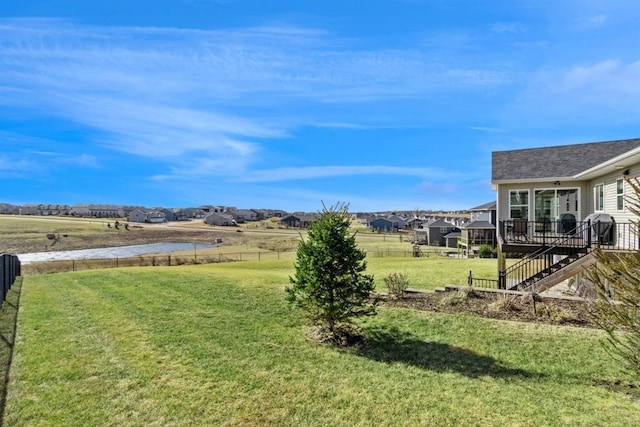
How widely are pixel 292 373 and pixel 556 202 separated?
47.7 ft

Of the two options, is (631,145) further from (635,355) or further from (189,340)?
(189,340)

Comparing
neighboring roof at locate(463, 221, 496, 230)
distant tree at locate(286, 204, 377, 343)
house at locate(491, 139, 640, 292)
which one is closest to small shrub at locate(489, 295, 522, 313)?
house at locate(491, 139, 640, 292)

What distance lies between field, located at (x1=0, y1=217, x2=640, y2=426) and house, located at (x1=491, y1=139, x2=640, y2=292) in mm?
4957

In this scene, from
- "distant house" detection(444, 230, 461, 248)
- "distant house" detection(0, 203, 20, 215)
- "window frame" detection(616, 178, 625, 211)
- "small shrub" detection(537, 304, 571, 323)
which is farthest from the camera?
"distant house" detection(0, 203, 20, 215)

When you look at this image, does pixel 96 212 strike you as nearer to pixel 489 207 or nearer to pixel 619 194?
pixel 489 207

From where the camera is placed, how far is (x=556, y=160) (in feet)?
51.2

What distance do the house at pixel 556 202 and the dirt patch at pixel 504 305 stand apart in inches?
72.4

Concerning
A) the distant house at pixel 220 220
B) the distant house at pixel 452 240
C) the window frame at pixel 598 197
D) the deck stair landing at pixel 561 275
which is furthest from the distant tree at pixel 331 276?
the distant house at pixel 220 220

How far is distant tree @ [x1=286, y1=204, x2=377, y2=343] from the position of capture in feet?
23.0

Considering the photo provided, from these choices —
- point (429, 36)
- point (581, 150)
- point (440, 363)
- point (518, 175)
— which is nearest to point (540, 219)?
point (518, 175)

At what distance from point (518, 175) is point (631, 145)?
199 inches

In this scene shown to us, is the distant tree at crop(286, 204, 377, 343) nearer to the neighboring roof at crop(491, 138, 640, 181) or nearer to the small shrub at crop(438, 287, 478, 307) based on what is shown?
the small shrub at crop(438, 287, 478, 307)

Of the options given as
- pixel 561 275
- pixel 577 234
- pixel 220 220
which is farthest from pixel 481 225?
pixel 220 220

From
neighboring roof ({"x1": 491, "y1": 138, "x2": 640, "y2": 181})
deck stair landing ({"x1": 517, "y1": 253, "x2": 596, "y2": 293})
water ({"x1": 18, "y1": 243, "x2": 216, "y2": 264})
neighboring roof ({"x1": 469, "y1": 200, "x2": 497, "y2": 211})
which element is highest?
neighboring roof ({"x1": 491, "y1": 138, "x2": 640, "y2": 181})
